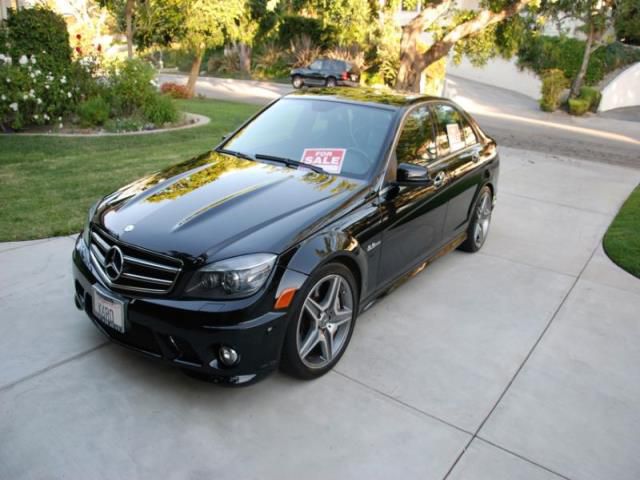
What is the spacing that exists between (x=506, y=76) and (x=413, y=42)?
19.1 metres

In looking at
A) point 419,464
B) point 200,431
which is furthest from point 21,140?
point 419,464

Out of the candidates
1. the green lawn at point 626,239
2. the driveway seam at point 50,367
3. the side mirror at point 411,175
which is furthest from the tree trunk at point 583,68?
the driveway seam at point 50,367

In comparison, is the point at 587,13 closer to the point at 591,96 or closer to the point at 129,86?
the point at 591,96

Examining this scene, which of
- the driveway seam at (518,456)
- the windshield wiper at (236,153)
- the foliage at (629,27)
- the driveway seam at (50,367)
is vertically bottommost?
the driveway seam at (518,456)

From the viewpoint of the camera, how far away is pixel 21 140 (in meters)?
9.24

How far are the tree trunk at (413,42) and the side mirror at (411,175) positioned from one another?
12.2 meters

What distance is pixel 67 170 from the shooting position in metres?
7.73

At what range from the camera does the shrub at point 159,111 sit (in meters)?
11.4

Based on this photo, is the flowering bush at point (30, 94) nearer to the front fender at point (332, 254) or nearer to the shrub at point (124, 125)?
the shrub at point (124, 125)

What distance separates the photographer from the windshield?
405 cm

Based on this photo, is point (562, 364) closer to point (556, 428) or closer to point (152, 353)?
point (556, 428)

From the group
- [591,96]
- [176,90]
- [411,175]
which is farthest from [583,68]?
[411,175]

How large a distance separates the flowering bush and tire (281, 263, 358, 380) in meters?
8.24

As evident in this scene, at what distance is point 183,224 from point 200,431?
1.13 m
